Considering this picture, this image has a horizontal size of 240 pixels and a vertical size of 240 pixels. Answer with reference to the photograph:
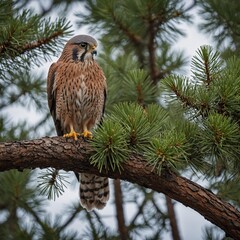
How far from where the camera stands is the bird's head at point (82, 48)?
492 centimetres

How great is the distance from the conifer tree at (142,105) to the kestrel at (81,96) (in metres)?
0.23

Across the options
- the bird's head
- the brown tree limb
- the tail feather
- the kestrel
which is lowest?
the brown tree limb

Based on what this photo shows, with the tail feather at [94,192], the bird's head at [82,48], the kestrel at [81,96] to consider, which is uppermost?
the bird's head at [82,48]

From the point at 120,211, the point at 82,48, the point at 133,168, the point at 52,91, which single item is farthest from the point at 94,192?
the point at 133,168

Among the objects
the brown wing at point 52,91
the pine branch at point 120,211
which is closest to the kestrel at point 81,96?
the brown wing at point 52,91

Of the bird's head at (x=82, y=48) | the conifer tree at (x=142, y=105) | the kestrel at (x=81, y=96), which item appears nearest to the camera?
the conifer tree at (x=142, y=105)

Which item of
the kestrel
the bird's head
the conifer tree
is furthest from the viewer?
the bird's head

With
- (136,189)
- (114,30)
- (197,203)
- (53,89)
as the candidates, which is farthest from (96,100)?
(197,203)

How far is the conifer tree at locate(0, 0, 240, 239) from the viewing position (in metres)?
3.36

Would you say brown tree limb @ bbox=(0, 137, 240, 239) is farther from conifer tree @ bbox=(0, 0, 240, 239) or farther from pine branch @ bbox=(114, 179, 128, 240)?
pine branch @ bbox=(114, 179, 128, 240)

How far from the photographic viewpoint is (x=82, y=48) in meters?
4.97

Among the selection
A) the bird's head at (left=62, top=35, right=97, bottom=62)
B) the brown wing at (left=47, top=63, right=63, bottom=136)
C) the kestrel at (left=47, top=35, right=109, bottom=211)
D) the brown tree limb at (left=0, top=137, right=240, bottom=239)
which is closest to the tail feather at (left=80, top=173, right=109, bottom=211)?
the kestrel at (left=47, top=35, right=109, bottom=211)

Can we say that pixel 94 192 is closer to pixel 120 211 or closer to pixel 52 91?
pixel 120 211

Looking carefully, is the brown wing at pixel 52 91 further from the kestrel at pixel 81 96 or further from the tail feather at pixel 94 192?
the tail feather at pixel 94 192
